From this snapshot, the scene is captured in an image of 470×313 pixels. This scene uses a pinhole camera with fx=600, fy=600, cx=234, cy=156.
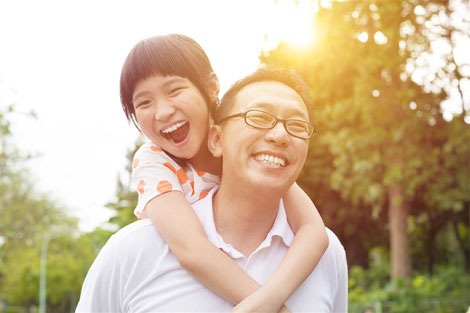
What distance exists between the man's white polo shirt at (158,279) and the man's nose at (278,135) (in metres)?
0.43

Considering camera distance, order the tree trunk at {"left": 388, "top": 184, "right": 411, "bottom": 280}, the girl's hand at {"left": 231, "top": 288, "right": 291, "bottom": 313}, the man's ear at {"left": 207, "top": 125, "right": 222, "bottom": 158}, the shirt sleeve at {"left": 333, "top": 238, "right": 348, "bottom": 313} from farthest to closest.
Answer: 1. the tree trunk at {"left": 388, "top": 184, "right": 411, "bottom": 280}
2. the shirt sleeve at {"left": 333, "top": 238, "right": 348, "bottom": 313}
3. the man's ear at {"left": 207, "top": 125, "right": 222, "bottom": 158}
4. the girl's hand at {"left": 231, "top": 288, "right": 291, "bottom": 313}

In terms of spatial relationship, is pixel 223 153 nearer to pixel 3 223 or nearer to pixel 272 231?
pixel 272 231

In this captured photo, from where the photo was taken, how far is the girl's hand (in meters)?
2.32

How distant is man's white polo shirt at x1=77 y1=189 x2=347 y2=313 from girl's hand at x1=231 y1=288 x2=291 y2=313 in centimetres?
13

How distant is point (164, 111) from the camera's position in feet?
8.90

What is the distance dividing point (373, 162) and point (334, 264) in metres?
14.9

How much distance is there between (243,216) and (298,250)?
0.28 meters

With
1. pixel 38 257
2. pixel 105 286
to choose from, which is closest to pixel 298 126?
pixel 105 286

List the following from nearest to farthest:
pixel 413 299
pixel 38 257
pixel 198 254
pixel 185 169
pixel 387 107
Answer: pixel 198 254 → pixel 185 169 → pixel 387 107 → pixel 413 299 → pixel 38 257

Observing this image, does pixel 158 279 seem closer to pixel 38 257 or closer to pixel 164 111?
pixel 164 111

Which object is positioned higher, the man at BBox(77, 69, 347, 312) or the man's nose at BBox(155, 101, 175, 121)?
the man's nose at BBox(155, 101, 175, 121)

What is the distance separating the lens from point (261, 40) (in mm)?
18688

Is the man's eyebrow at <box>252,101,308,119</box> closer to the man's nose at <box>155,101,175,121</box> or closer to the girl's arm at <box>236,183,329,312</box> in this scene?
the man's nose at <box>155,101,175,121</box>

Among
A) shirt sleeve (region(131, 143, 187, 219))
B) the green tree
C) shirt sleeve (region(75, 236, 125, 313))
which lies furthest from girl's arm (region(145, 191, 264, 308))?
the green tree
